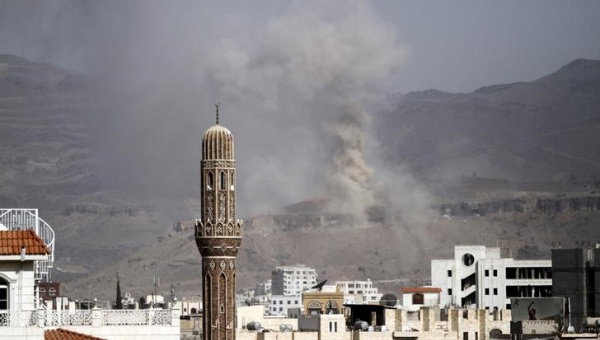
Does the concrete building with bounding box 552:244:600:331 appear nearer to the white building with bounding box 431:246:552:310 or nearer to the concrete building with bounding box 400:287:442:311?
the white building with bounding box 431:246:552:310

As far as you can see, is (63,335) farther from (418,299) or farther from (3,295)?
(418,299)

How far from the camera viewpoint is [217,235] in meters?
102

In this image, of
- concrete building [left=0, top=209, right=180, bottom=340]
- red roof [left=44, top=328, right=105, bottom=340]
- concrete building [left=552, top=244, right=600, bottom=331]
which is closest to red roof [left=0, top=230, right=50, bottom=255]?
concrete building [left=0, top=209, right=180, bottom=340]

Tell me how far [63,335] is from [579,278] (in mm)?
88681

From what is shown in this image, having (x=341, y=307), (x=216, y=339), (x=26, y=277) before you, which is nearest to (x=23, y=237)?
(x=26, y=277)

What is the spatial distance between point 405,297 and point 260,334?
7346 centimetres

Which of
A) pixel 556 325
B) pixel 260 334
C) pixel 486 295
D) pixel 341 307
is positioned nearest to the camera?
pixel 556 325

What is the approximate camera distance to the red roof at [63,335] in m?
43.0

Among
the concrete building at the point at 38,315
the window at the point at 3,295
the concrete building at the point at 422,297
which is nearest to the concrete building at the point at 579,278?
the concrete building at the point at 422,297

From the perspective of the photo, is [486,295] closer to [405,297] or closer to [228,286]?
[405,297]

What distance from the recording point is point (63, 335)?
43500mm

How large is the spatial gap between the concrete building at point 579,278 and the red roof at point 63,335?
80321mm

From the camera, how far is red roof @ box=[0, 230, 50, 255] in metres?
44.5

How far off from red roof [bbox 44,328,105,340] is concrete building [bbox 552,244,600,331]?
3162 inches
